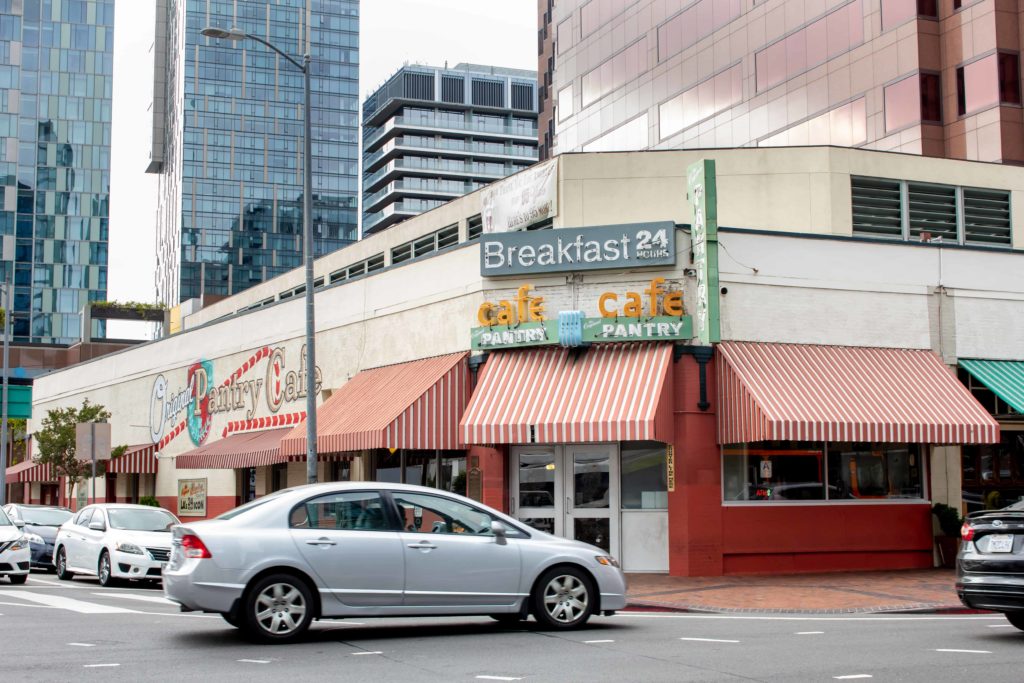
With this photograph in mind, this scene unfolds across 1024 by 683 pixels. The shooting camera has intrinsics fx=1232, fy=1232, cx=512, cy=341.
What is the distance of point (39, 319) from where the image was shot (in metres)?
150

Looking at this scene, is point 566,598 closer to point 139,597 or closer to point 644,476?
point 139,597

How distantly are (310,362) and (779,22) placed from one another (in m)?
29.7

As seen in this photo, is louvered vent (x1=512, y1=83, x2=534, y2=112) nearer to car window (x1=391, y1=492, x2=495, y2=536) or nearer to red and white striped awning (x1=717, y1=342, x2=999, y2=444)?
red and white striped awning (x1=717, y1=342, x2=999, y2=444)

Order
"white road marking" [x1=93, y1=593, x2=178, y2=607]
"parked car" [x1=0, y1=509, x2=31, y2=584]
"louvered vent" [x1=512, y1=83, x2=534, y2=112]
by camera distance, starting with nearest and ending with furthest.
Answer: "white road marking" [x1=93, y1=593, x2=178, y2=607], "parked car" [x1=0, y1=509, x2=31, y2=584], "louvered vent" [x1=512, y1=83, x2=534, y2=112]

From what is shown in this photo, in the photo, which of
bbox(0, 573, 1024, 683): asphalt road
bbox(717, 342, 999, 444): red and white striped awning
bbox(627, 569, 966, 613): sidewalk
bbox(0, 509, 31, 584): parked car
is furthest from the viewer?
bbox(0, 509, 31, 584): parked car

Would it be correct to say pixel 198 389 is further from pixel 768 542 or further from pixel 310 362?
pixel 768 542

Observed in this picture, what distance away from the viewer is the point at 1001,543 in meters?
12.0

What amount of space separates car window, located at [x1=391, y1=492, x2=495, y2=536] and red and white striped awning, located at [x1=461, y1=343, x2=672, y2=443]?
6952 mm

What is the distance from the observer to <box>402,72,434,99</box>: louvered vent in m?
123

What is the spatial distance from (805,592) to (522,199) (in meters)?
11.0

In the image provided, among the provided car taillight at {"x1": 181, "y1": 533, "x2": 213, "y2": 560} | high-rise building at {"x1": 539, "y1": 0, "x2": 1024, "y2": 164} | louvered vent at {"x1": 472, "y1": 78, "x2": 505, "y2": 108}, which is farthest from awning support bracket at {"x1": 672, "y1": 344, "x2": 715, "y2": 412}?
louvered vent at {"x1": 472, "y1": 78, "x2": 505, "y2": 108}

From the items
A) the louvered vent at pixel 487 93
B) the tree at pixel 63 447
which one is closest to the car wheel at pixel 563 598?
the tree at pixel 63 447

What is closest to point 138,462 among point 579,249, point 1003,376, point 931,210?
point 579,249

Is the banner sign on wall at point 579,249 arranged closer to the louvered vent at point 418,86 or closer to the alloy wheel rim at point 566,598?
the alloy wheel rim at point 566,598
